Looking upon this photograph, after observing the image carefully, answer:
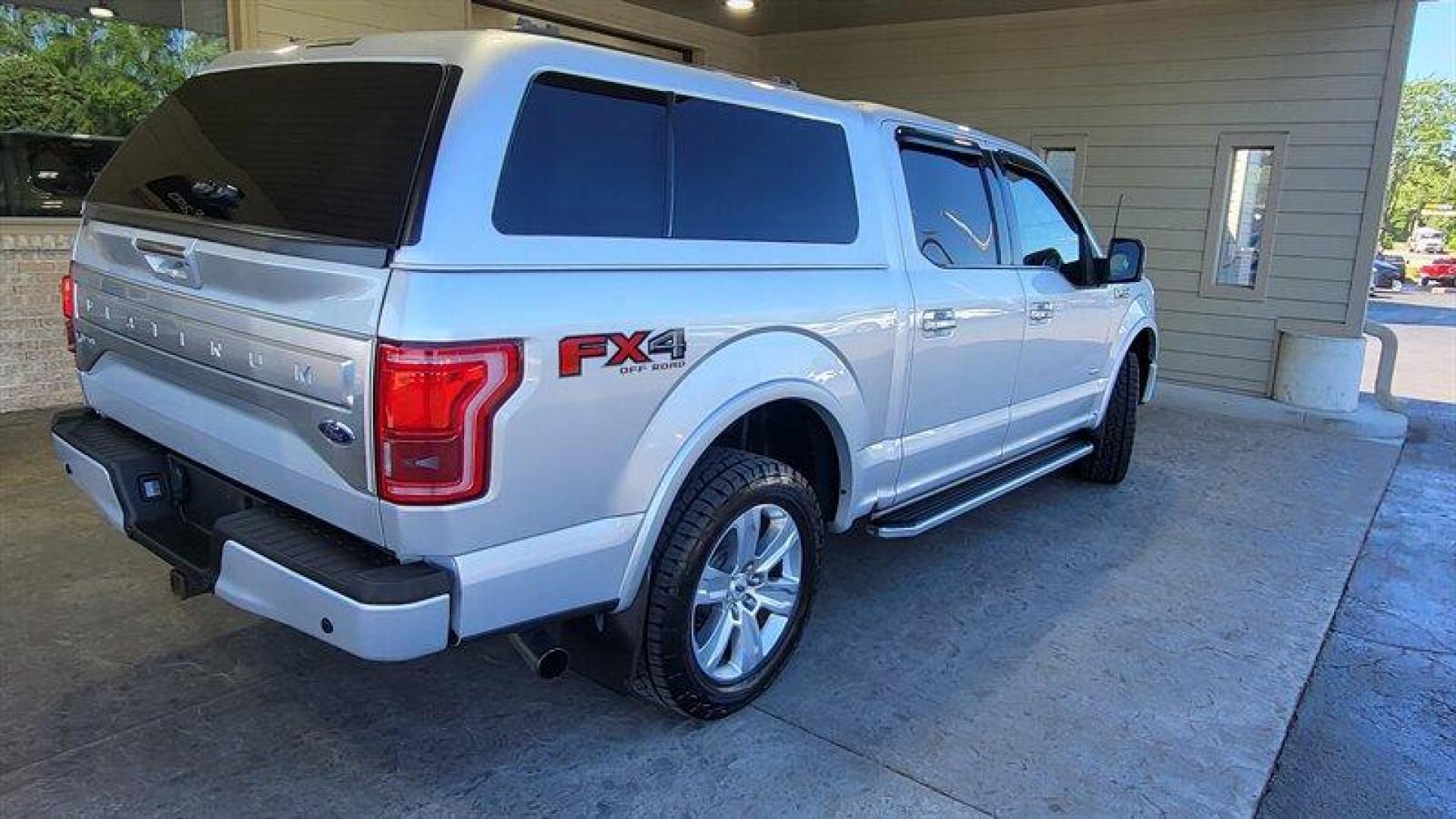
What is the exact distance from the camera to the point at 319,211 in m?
2.23

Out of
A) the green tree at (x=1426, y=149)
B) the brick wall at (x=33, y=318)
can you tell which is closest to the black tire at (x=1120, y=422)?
the brick wall at (x=33, y=318)

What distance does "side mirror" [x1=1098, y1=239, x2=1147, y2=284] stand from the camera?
478 cm

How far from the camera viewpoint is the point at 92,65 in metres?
5.88

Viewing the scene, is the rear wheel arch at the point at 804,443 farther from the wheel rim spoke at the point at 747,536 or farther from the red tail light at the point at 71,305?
the red tail light at the point at 71,305

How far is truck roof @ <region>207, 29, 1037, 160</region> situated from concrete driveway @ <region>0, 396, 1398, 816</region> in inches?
72.2

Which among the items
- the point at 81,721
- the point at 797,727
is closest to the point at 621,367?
the point at 797,727

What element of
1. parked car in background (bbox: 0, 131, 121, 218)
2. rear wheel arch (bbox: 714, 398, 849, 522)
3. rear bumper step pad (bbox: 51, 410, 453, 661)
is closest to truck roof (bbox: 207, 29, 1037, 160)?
rear wheel arch (bbox: 714, 398, 849, 522)

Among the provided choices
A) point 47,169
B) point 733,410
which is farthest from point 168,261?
point 47,169

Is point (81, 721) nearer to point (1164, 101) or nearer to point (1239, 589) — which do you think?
point (1239, 589)

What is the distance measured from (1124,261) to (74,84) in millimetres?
6231

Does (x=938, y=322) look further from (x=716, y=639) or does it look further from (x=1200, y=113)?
(x=1200, y=113)

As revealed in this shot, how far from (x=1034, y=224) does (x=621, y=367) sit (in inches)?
110

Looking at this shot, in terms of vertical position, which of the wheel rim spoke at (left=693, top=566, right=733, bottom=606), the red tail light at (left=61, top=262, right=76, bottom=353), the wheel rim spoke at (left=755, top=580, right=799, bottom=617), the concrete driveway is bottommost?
the concrete driveway

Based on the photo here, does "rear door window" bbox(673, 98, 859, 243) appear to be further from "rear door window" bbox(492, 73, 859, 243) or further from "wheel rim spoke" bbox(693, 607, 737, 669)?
"wheel rim spoke" bbox(693, 607, 737, 669)
